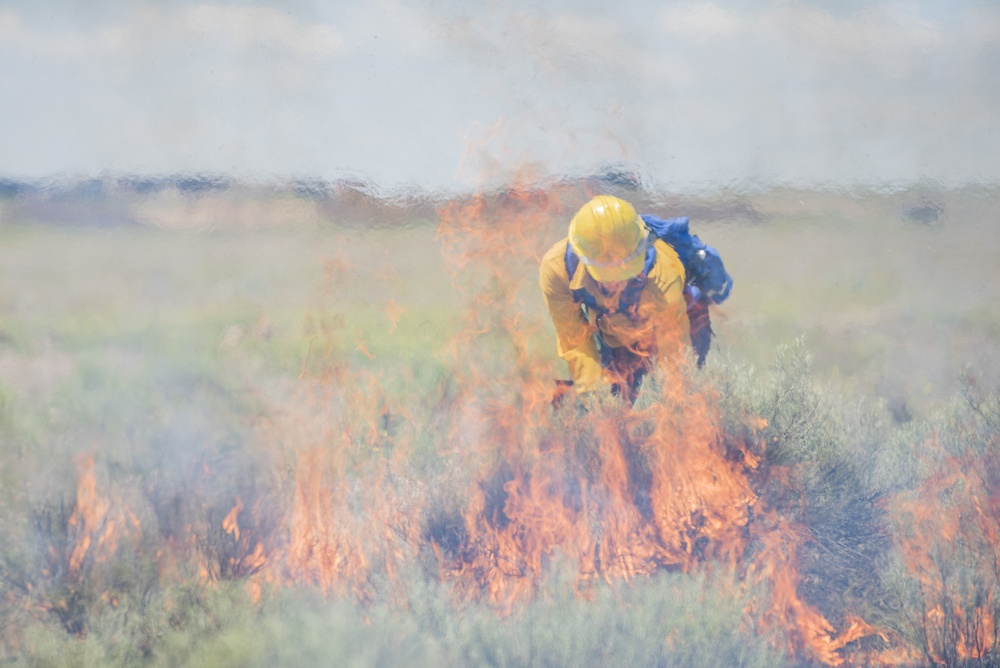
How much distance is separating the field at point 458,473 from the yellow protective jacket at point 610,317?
0.26m

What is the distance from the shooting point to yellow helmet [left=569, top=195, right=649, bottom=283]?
4.79m

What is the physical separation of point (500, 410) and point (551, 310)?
0.69 metres

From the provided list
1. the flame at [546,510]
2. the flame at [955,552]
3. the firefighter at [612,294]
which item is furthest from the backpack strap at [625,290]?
the flame at [955,552]

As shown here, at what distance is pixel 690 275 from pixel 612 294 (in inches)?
23.5

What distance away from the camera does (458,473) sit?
5047 mm

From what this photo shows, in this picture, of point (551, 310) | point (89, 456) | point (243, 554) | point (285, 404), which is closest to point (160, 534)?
point (243, 554)

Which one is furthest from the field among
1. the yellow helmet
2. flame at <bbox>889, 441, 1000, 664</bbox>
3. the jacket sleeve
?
the yellow helmet

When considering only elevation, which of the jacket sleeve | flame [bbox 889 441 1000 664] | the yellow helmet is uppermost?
the yellow helmet

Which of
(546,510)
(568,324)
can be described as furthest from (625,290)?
(546,510)

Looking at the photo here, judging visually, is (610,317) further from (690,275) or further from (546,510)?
(546,510)

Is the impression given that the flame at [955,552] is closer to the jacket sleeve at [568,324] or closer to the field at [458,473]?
the field at [458,473]

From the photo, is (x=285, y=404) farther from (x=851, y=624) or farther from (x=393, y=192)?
(x=851, y=624)

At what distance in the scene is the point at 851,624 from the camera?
13.7ft

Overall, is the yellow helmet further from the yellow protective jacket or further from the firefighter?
the yellow protective jacket
